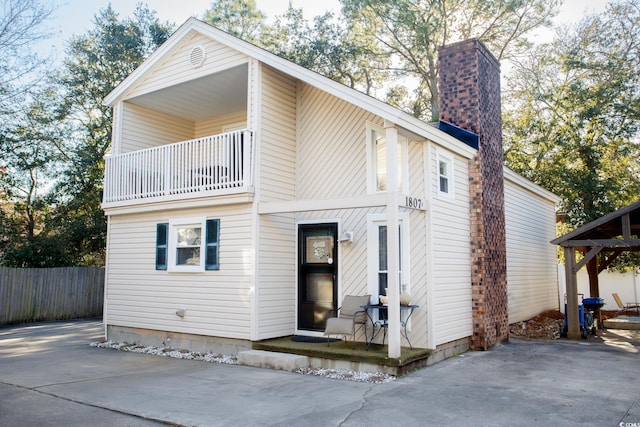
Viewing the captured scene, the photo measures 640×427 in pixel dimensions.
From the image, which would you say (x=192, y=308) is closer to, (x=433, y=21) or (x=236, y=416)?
→ (x=236, y=416)

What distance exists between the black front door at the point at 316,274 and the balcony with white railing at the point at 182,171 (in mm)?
1679

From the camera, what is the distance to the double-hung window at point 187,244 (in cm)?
978

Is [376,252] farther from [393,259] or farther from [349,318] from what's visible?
[393,259]

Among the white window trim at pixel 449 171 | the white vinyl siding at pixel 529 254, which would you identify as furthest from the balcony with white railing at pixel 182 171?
the white vinyl siding at pixel 529 254

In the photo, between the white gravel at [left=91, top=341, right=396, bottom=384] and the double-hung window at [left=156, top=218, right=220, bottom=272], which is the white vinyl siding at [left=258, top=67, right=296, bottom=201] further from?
the white gravel at [left=91, top=341, right=396, bottom=384]

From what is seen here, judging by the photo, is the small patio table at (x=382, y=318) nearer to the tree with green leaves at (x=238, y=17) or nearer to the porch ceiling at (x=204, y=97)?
the porch ceiling at (x=204, y=97)

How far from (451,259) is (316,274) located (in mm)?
2593

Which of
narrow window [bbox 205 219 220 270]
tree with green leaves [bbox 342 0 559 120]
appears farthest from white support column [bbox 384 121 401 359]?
tree with green leaves [bbox 342 0 559 120]

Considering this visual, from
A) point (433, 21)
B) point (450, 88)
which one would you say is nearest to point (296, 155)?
point (450, 88)

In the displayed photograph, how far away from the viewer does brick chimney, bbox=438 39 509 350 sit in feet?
32.6

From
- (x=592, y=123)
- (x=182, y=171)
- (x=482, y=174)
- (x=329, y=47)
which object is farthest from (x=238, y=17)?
(x=482, y=174)

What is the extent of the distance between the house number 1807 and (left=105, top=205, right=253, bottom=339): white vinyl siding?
119 inches

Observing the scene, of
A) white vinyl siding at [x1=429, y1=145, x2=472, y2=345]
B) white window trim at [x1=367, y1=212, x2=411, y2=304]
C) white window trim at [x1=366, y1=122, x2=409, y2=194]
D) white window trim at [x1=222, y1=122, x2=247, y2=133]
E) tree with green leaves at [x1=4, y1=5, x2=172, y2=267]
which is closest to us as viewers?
white vinyl siding at [x1=429, y1=145, x2=472, y2=345]

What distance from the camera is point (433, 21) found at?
68.7 feet
